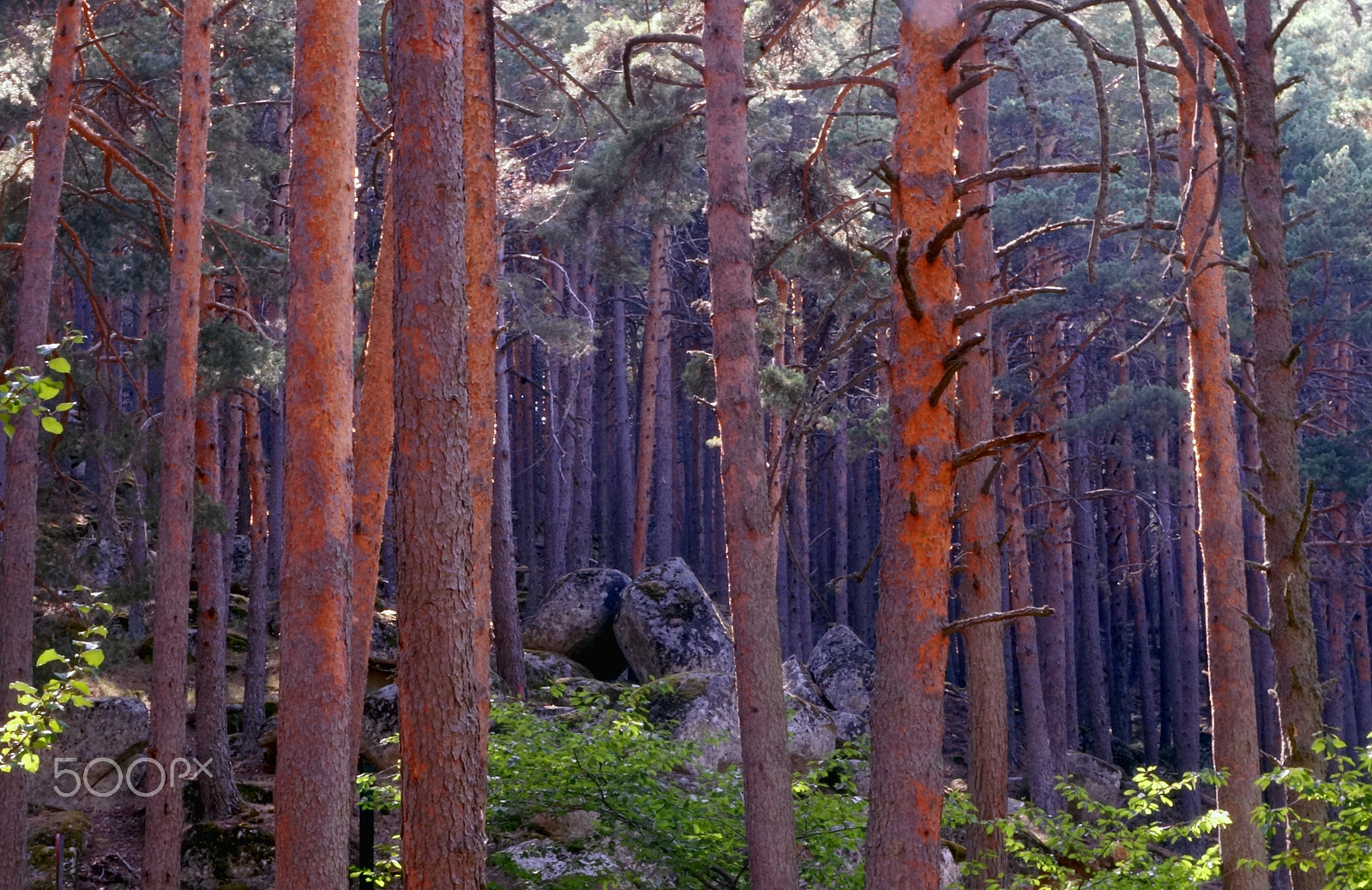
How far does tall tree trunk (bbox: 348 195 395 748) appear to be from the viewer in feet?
22.3

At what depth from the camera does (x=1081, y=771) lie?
20250 millimetres

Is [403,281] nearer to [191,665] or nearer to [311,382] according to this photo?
[311,382]

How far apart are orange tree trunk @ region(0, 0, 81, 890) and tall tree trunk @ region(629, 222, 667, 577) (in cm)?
1147

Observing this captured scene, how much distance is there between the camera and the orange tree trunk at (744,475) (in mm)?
6973

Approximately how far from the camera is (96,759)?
496 inches

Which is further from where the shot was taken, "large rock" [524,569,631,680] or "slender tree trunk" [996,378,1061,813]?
"large rock" [524,569,631,680]

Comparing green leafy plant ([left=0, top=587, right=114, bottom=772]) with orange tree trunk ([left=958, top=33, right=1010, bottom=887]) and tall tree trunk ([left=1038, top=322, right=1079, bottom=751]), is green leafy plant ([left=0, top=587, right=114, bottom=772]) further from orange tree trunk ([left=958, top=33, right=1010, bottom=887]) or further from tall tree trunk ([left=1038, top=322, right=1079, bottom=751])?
tall tree trunk ([left=1038, top=322, right=1079, bottom=751])

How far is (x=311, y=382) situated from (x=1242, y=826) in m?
6.32

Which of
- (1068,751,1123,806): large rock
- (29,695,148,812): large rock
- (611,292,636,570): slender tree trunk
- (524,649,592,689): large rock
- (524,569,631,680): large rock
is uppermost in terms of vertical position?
(611,292,636,570): slender tree trunk

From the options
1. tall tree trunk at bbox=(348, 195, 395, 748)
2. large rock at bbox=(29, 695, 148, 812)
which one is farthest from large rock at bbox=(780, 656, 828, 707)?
tall tree trunk at bbox=(348, 195, 395, 748)

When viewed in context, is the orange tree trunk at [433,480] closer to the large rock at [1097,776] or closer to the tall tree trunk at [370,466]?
the tall tree trunk at [370,466]

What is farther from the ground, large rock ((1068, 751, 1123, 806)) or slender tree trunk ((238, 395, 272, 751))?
slender tree trunk ((238, 395, 272, 751))

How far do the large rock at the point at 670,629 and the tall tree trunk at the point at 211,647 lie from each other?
18.8ft

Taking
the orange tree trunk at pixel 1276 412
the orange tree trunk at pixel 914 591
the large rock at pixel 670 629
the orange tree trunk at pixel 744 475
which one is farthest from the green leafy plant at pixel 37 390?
the large rock at pixel 670 629
